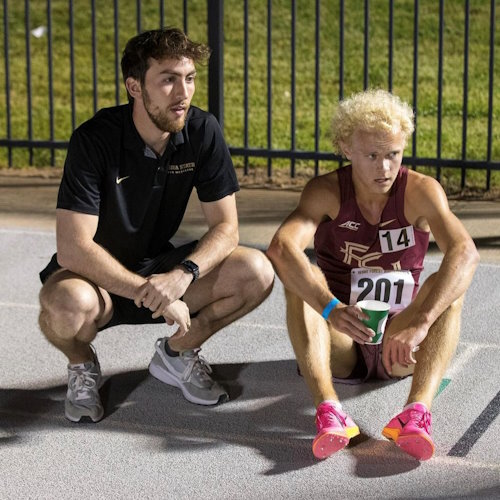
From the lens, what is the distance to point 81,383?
541 cm

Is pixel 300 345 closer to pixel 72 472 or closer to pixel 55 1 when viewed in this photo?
pixel 72 472

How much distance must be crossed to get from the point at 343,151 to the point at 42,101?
29.9 ft

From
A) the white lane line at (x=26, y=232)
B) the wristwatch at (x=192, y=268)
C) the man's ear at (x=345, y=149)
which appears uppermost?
the man's ear at (x=345, y=149)

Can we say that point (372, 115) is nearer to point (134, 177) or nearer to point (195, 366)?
point (134, 177)

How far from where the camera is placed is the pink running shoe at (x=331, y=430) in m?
4.87

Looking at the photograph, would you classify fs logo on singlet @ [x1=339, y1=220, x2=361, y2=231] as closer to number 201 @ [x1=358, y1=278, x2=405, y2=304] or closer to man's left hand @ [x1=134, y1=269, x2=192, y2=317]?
number 201 @ [x1=358, y1=278, x2=405, y2=304]

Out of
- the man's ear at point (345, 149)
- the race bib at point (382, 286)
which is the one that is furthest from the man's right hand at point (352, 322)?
the man's ear at point (345, 149)

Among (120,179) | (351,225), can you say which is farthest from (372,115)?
(120,179)

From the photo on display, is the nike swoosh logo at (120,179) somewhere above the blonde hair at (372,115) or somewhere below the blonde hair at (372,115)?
below

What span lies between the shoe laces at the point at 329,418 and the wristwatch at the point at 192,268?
80 centimetres

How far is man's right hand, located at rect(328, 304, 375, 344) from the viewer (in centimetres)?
495

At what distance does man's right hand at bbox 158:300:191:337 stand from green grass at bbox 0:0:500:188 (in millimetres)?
5860

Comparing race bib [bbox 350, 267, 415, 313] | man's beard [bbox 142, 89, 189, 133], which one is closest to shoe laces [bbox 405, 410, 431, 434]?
race bib [bbox 350, 267, 415, 313]

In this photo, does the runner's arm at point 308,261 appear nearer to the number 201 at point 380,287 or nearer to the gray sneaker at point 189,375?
the number 201 at point 380,287
